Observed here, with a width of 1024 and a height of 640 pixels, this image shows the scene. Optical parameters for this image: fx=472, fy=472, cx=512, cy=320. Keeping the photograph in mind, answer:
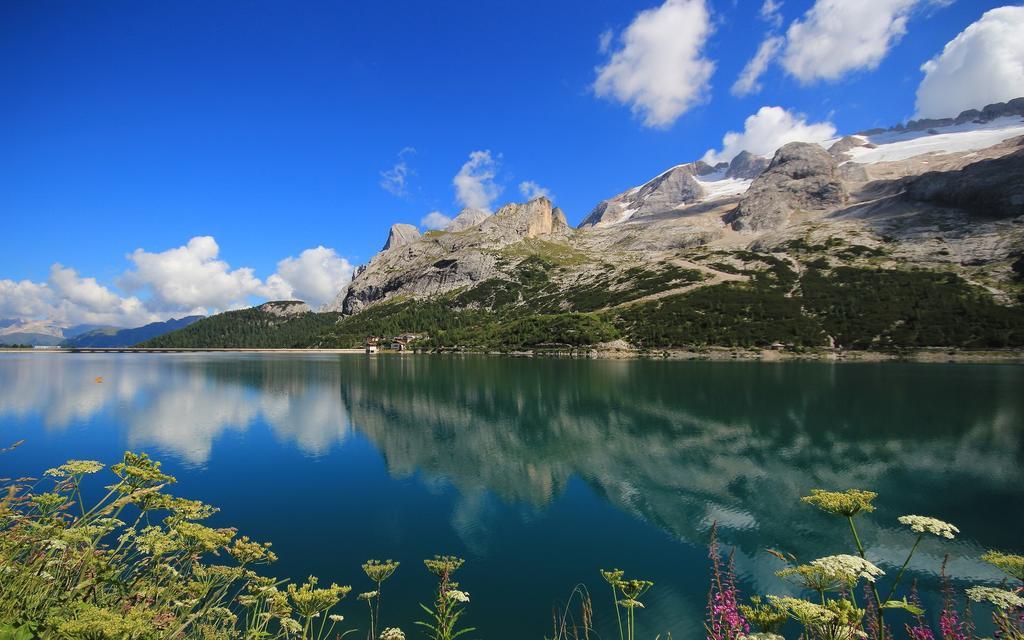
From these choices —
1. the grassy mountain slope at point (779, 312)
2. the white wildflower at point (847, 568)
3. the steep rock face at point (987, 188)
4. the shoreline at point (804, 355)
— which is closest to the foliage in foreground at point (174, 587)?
the white wildflower at point (847, 568)

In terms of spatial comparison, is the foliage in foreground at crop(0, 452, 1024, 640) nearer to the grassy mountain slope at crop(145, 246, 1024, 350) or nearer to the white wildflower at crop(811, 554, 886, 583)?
the white wildflower at crop(811, 554, 886, 583)

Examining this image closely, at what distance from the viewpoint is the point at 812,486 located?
23.8 meters

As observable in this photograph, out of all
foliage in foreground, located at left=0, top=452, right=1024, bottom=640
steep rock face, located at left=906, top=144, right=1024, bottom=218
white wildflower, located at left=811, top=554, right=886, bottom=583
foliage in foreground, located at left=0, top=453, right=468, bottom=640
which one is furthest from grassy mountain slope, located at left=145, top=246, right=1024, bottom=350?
foliage in foreground, located at left=0, top=453, right=468, bottom=640

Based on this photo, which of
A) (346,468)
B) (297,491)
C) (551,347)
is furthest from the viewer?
(551,347)

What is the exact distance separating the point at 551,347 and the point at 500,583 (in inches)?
5079

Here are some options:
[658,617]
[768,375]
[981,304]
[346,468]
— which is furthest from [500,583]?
[981,304]

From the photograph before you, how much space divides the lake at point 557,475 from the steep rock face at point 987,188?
566 ft

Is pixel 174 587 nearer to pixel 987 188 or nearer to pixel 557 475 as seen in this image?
pixel 557 475

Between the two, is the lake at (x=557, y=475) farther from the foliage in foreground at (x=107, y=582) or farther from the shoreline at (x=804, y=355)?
the shoreline at (x=804, y=355)

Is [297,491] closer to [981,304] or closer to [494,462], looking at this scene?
[494,462]

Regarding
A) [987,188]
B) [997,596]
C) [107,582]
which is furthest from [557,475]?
[987,188]

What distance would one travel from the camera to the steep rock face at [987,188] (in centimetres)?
16912

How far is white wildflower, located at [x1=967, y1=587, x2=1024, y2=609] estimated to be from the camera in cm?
491

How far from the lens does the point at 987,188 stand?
179375 mm
